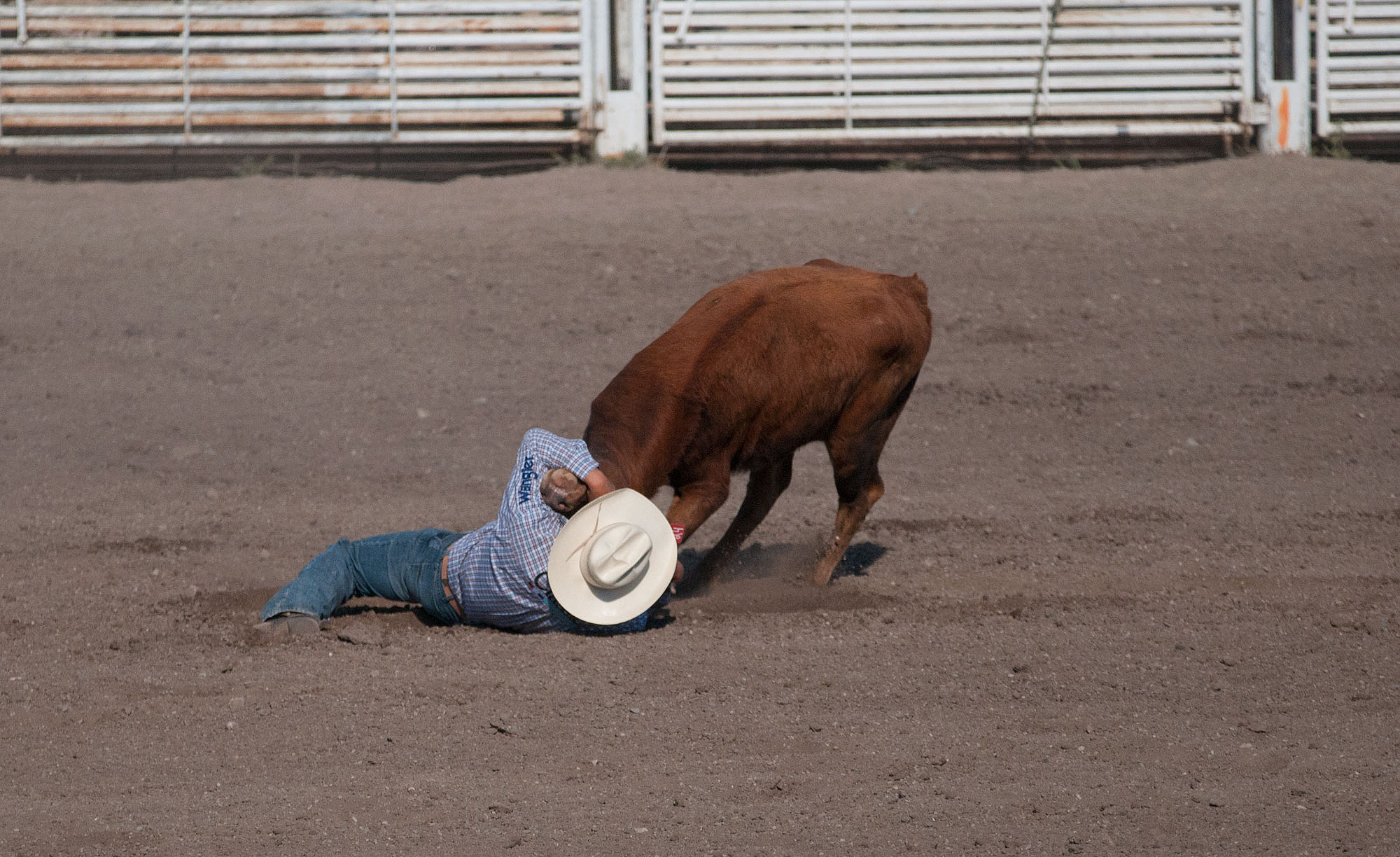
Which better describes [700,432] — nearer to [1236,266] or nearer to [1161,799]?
[1161,799]

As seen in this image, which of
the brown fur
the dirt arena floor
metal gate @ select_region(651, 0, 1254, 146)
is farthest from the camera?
metal gate @ select_region(651, 0, 1254, 146)

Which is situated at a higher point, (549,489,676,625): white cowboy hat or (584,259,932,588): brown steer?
(584,259,932,588): brown steer

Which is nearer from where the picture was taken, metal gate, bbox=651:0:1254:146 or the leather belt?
the leather belt

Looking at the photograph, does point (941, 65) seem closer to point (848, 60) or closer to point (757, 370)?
point (848, 60)

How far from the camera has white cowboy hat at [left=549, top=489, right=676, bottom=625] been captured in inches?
191

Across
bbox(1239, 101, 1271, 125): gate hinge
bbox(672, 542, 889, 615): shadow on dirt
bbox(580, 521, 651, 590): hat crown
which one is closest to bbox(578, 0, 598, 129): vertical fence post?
bbox(1239, 101, 1271, 125): gate hinge

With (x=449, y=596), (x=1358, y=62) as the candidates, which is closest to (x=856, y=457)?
(x=449, y=596)

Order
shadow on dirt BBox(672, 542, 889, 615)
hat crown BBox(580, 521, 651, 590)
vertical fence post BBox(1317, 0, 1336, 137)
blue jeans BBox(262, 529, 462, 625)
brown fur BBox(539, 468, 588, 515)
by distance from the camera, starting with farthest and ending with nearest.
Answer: vertical fence post BBox(1317, 0, 1336, 137) → shadow on dirt BBox(672, 542, 889, 615) → blue jeans BBox(262, 529, 462, 625) → brown fur BBox(539, 468, 588, 515) → hat crown BBox(580, 521, 651, 590)

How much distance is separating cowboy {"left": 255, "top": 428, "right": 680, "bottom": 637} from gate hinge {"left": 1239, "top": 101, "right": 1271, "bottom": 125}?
9.37 meters

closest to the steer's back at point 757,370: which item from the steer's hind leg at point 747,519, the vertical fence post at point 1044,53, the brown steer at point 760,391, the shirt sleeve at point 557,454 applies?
the brown steer at point 760,391

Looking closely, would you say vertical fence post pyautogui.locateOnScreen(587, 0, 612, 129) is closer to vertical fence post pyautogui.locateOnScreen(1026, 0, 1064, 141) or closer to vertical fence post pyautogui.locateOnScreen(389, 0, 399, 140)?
vertical fence post pyautogui.locateOnScreen(389, 0, 399, 140)

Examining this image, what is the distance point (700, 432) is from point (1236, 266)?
22.9 ft

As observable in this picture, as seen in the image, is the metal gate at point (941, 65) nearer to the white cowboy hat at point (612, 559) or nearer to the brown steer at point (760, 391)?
the brown steer at point (760, 391)

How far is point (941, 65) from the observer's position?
1245 cm
